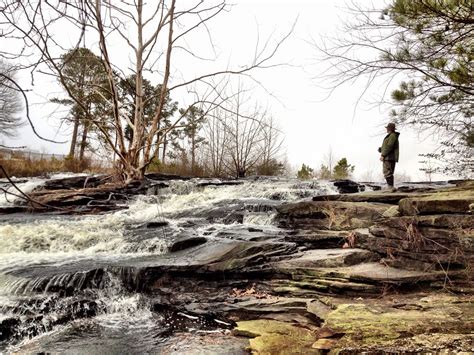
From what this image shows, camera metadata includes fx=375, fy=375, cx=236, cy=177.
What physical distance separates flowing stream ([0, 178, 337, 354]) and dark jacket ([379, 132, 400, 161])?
215cm

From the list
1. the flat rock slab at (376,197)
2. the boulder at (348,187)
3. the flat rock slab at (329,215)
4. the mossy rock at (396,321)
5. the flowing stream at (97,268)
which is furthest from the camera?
the boulder at (348,187)

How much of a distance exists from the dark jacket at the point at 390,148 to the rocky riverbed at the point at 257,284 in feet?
7.07

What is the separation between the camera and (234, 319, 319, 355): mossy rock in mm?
3275

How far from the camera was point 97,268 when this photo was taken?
205 inches

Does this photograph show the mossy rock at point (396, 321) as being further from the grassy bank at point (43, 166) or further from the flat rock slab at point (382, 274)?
the grassy bank at point (43, 166)

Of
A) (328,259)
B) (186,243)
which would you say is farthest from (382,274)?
(186,243)

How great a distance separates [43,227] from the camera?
25.3 ft

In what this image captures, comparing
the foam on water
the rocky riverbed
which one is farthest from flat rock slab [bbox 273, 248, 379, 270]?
the foam on water

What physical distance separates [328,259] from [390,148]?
5.24 metres

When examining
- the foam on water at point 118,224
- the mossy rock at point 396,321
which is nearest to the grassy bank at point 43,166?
the foam on water at point 118,224

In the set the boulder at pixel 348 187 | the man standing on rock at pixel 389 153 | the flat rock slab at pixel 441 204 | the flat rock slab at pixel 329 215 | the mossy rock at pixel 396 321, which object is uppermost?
the man standing on rock at pixel 389 153

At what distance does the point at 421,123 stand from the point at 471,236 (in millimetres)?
2484

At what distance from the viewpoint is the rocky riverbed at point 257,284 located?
3459 millimetres

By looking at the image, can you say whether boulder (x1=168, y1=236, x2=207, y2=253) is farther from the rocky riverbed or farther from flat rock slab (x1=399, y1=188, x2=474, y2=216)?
flat rock slab (x1=399, y1=188, x2=474, y2=216)
